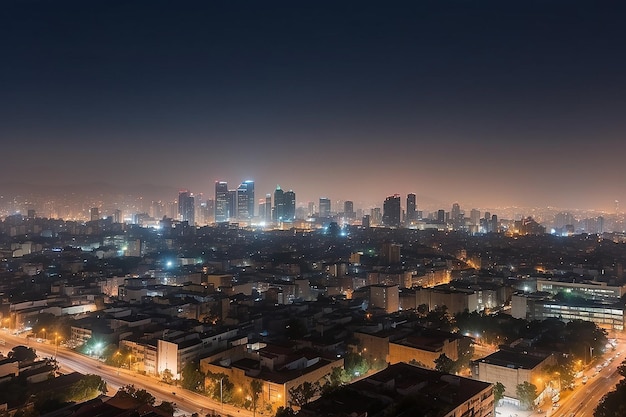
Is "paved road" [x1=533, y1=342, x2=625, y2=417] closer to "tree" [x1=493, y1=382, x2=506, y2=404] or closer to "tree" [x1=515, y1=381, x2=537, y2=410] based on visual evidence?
"tree" [x1=515, y1=381, x2=537, y2=410]

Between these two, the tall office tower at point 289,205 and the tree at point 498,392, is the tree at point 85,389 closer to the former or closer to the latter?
the tree at point 498,392

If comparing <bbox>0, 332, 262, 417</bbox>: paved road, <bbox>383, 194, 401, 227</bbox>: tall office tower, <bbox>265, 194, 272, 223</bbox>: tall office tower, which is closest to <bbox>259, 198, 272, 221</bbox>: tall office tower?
<bbox>265, 194, 272, 223</bbox>: tall office tower

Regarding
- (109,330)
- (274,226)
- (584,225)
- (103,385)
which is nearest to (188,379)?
(103,385)

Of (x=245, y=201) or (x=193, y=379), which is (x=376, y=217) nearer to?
(x=245, y=201)

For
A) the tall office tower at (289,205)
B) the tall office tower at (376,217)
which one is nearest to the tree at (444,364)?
the tall office tower at (289,205)

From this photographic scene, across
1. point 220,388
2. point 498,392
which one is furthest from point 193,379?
point 498,392
